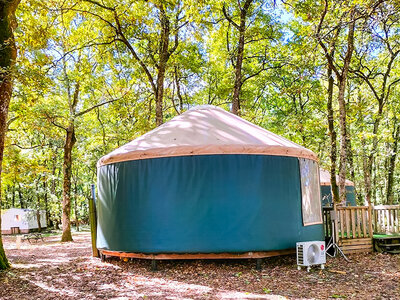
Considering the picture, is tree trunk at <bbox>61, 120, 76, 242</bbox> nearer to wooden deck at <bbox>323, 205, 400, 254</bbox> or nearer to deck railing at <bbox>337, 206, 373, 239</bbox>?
wooden deck at <bbox>323, 205, 400, 254</bbox>

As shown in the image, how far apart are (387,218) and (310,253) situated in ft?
11.6

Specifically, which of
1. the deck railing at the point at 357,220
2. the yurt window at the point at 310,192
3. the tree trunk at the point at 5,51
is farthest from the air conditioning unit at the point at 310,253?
the tree trunk at the point at 5,51

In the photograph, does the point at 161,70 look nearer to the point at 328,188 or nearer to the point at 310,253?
the point at 310,253

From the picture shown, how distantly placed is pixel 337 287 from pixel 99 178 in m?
4.52

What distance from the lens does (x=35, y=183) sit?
20.7 meters

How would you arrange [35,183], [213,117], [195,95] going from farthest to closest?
[35,183], [195,95], [213,117]

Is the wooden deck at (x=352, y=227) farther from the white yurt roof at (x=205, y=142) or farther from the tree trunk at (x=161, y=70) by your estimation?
the tree trunk at (x=161, y=70)

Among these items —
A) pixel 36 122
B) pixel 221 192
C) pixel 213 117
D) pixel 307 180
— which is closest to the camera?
pixel 221 192

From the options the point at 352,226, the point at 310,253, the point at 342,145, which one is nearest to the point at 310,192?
the point at 352,226

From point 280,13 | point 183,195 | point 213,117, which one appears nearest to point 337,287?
point 183,195

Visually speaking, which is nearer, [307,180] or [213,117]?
[307,180]

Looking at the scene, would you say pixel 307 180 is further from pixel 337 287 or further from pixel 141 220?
pixel 141 220

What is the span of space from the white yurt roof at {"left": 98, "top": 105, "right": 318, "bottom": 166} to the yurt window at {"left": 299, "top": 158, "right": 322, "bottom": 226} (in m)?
0.18

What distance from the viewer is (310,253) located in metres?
5.52
